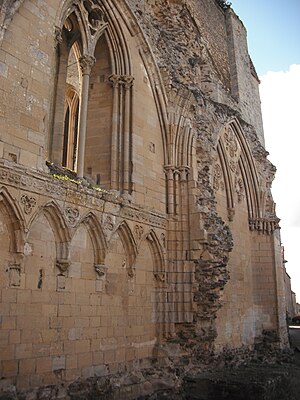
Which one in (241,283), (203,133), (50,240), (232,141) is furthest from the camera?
(232,141)

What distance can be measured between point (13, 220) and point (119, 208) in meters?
2.42

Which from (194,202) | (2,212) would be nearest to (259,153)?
(194,202)

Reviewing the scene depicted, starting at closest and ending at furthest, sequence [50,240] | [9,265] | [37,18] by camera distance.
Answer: [9,265] < [50,240] < [37,18]

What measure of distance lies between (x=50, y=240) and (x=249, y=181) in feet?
31.0

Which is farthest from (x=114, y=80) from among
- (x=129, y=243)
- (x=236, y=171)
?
(x=236, y=171)

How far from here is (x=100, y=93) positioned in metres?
9.24

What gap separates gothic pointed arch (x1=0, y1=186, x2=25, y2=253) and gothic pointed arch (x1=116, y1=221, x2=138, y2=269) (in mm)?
2440

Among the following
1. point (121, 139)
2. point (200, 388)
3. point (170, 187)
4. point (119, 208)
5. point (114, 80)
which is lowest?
point (200, 388)

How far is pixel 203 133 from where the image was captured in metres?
10.8

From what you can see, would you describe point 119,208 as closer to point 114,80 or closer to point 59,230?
point 59,230

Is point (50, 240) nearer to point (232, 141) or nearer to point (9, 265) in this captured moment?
point (9, 265)

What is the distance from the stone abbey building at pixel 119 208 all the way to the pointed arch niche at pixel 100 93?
29mm

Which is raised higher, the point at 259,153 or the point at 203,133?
the point at 259,153

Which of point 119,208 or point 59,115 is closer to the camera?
point 119,208
